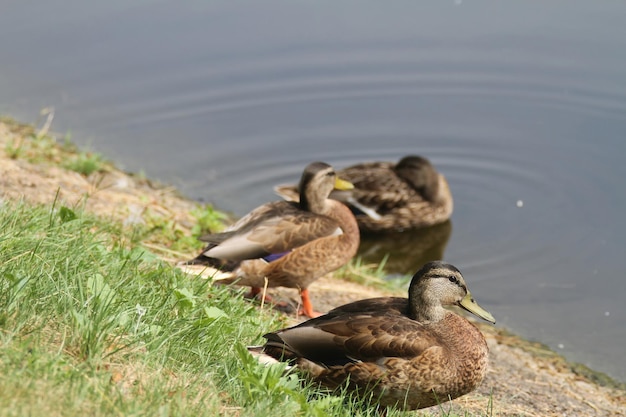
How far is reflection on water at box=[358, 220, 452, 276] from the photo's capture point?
893 cm

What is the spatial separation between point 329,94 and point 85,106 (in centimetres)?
284

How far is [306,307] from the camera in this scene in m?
6.30

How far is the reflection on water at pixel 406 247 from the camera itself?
8.93 m

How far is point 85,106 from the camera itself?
36.7 feet

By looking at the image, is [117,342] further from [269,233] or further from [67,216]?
[269,233]

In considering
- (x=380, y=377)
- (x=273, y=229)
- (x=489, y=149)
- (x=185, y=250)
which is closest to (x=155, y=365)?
(x=380, y=377)

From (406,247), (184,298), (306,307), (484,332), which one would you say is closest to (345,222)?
(306,307)

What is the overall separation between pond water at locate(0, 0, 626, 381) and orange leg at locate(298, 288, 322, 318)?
1974mm

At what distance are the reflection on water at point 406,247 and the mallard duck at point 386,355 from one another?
3931 millimetres

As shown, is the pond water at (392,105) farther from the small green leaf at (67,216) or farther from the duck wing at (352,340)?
the small green leaf at (67,216)

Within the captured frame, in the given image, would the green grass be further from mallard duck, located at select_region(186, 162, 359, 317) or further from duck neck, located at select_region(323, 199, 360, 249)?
duck neck, located at select_region(323, 199, 360, 249)

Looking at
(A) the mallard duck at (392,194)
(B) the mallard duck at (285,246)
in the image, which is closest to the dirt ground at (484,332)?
(B) the mallard duck at (285,246)

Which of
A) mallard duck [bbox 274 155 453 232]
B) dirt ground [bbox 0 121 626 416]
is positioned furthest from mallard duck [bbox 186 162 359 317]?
mallard duck [bbox 274 155 453 232]

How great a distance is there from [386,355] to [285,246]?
1.85 m
